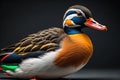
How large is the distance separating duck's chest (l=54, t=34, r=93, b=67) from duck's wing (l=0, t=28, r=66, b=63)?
1.8 inches

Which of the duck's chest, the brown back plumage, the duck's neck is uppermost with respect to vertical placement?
the duck's neck

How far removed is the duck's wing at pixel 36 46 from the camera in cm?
263

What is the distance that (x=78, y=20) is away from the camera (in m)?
2.67

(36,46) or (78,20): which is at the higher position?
(78,20)

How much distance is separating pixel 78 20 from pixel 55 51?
219 mm

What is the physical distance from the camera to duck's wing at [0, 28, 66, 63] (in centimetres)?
263

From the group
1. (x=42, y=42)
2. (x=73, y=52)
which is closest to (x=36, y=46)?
(x=42, y=42)

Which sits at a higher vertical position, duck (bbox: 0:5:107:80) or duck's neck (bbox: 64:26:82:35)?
duck's neck (bbox: 64:26:82:35)

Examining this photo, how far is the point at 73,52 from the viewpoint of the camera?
2.61 meters

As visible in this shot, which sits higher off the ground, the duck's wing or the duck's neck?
the duck's neck

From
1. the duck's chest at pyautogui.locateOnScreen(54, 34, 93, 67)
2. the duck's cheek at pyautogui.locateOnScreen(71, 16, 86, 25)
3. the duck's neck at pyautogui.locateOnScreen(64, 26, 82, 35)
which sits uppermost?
the duck's cheek at pyautogui.locateOnScreen(71, 16, 86, 25)

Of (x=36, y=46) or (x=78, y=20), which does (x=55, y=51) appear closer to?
(x=36, y=46)

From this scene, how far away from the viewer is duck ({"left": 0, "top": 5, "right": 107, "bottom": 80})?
8.55ft

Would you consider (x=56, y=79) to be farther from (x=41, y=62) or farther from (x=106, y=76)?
(x=106, y=76)
